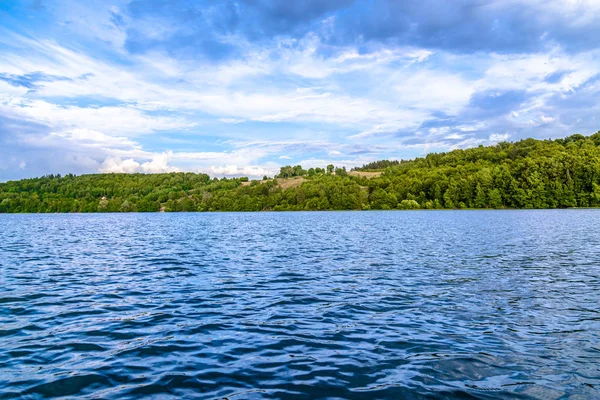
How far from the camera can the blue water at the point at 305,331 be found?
10648 mm

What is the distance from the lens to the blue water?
10.6 m

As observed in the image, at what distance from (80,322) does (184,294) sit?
19.6 feet

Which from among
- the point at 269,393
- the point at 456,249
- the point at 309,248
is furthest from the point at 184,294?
the point at 456,249

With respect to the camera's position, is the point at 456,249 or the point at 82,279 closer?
the point at 82,279

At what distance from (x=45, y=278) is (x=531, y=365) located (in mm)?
27327

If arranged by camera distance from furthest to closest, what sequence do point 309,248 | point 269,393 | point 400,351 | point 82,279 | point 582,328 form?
point 309,248 → point 82,279 → point 582,328 → point 400,351 → point 269,393

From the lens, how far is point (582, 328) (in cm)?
1499

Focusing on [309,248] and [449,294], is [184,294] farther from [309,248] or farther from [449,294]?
[309,248]

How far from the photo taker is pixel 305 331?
15266 millimetres

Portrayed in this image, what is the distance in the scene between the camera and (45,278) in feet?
88.7

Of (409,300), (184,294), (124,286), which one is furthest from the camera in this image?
(124,286)

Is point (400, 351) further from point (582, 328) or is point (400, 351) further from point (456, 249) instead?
point (456, 249)

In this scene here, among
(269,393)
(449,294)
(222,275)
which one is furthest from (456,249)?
(269,393)

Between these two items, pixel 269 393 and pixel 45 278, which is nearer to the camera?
pixel 269 393
